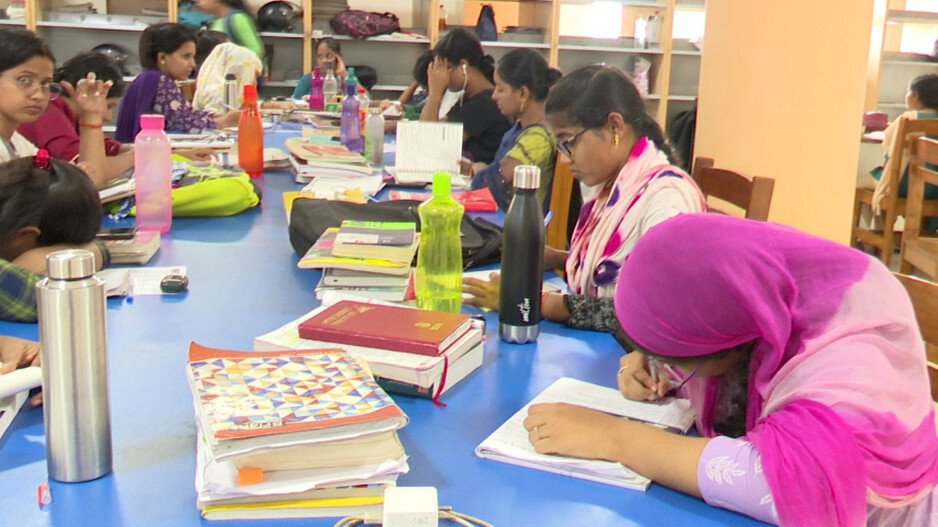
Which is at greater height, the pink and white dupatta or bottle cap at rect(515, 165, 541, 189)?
bottle cap at rect(515, 165, 541, 189)

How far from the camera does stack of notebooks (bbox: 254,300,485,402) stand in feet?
4.01

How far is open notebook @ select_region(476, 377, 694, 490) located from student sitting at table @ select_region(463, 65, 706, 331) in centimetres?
36

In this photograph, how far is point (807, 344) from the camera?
98cm

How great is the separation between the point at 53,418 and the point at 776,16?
355cm

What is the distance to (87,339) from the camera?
2.94 feet

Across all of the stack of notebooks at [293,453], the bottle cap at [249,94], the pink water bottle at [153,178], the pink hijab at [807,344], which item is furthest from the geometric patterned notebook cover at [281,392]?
the bottle cap at [249,94]

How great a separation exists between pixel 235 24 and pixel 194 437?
516 cm

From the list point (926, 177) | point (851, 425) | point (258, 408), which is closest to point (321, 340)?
point (258, 408)

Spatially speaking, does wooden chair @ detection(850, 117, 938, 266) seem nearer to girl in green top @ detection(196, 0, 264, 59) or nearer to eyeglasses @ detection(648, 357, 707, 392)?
eyeglasses @ detection(648, 357, 707, 392)

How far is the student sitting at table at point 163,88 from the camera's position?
395cm

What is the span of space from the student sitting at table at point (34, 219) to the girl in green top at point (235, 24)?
433cm

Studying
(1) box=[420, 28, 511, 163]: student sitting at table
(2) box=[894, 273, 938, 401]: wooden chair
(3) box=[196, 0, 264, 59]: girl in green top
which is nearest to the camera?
(2) box=[894, 273, 938, 401]: wooden chair

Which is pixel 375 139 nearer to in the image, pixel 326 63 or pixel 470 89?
pixel 470 89

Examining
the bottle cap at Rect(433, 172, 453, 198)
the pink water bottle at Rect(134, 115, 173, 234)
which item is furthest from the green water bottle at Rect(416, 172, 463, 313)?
the pink water bottle at Rect(134, 115, 173, 234)
